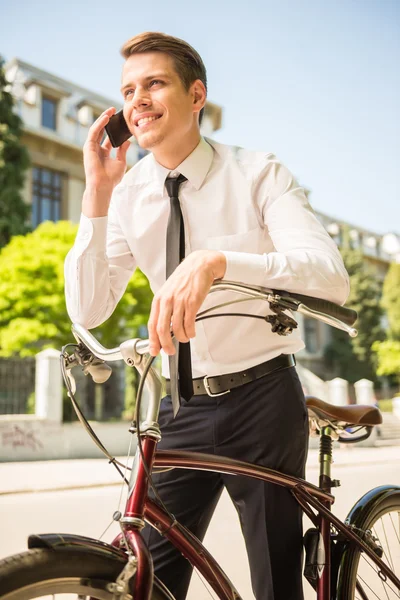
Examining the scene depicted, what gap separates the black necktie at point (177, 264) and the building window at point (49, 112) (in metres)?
22.7

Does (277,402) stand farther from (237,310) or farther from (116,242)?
(116,242)

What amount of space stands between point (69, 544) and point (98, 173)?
32.2 inches

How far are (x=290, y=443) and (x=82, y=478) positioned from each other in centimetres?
736

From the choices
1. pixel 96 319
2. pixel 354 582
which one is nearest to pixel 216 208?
pixel 96 319

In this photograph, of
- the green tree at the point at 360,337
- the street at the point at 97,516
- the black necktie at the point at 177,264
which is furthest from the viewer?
the green tree at the point at 360,337

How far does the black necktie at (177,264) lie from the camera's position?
3.99 ft

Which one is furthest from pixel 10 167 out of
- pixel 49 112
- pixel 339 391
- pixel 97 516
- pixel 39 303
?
pixel 97 516

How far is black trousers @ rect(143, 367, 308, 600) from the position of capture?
1413 millimetres

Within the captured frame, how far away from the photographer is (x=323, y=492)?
159 centimetres

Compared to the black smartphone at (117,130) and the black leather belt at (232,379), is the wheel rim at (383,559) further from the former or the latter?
the black smartphone at (117,130)

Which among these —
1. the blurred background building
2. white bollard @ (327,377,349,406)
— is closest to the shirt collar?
white bollard @ (327,377,349,406)

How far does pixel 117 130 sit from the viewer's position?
148cm

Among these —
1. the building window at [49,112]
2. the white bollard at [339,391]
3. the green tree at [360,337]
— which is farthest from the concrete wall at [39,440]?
the green tree at [360,337]

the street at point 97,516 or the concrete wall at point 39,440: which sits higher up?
the concrete wall at point 39,440
